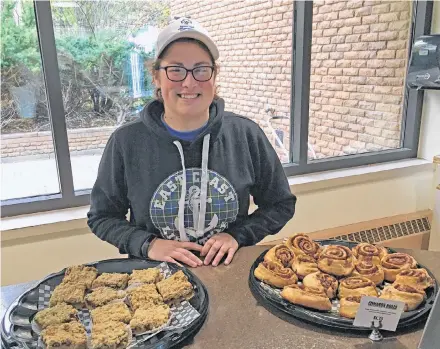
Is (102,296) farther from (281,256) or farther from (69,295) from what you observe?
(281,256)

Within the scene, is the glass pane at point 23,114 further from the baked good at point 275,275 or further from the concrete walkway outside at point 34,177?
the baked good at point 275,275

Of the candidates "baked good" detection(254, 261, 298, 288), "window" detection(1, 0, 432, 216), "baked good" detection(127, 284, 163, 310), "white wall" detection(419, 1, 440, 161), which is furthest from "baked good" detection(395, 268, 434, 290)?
"white wall" detection(419, 1, 440, 161)

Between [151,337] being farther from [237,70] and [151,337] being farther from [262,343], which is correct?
[237,70]

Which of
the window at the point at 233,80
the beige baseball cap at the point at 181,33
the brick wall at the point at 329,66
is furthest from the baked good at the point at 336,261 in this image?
the brick wall at the point at 329,66

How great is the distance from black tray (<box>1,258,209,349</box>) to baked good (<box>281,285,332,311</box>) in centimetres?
18

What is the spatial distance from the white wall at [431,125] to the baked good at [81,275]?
2436 mm

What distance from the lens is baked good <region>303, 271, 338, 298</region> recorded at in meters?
0.95

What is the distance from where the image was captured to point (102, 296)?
968 millimetres

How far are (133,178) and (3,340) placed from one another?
23.3 inches

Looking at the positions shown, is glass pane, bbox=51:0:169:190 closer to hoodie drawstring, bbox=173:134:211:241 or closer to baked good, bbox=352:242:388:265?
hoodie drawstring, bbox=173:134:211:241

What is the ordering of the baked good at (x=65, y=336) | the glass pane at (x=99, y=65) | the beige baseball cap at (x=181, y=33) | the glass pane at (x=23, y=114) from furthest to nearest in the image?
the glass pane at (x=99, y=65), the glass pane at (x=23, y=114), the beige baseball cap at (x=181, y=33), the baked good at (x=65, y=336)

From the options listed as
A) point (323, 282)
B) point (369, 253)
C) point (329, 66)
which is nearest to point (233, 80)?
point (329, 66)

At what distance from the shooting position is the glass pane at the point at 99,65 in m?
1.99

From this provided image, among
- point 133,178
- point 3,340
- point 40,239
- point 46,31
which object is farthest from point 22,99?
point 3,340
